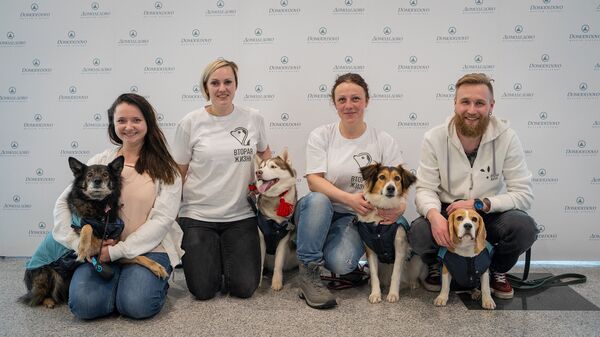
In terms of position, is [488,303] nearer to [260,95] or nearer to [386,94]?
[386,94]

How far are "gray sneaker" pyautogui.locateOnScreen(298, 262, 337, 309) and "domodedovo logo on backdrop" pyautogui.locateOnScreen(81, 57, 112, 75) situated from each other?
8.10ft

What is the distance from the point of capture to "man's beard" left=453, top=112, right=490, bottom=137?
8.57 ft

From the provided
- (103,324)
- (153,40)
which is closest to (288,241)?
(103,324)

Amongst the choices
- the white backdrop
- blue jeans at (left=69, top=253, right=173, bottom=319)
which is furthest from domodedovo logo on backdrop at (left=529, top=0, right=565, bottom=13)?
blue jeans at (left=69, top=253, right=173, bottom=319)

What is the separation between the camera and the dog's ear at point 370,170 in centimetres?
265

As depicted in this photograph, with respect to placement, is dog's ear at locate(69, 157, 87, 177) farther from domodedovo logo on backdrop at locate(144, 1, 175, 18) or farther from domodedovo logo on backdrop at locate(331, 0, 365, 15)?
domodedovo logo on backdrop at locate(331, 0, 365, 15)

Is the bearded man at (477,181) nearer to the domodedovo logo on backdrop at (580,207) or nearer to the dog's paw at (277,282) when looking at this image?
the dog's paw at (277,282)

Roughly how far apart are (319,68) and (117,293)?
7.60ft

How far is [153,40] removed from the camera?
3.61 m

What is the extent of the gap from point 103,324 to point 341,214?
166 centimetres

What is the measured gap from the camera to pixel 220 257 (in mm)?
→ 2885

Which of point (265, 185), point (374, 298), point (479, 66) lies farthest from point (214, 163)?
point (479, 66)

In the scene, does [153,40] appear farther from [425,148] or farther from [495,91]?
[495,91]

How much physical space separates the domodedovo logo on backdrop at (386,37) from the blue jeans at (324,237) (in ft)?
5.13
